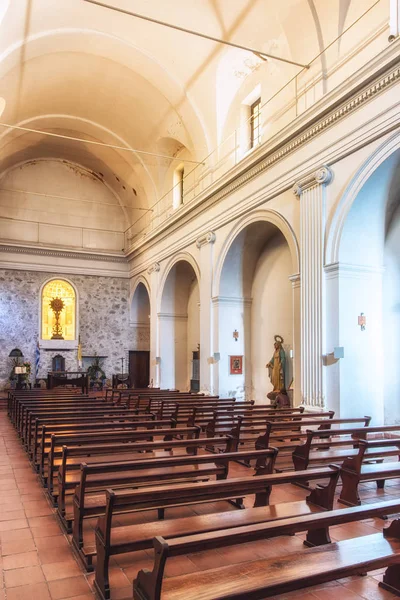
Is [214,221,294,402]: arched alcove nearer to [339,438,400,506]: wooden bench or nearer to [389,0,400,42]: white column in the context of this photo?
[389,0,400,42]: white column

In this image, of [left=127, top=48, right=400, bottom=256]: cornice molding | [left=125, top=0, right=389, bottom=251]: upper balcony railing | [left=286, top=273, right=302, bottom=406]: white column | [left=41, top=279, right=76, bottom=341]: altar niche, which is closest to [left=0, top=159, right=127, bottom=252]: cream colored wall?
[left=41, top=279, right=76, bottom=341]: altar niche

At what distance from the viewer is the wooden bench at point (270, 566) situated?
6.66 feet

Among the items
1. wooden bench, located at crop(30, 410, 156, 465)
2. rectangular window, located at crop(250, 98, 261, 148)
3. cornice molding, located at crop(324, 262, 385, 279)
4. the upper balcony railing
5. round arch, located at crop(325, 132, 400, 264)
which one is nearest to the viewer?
wooden bench, located at crop(30, 410, 156, 465)

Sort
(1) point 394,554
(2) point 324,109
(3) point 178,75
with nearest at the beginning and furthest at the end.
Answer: (1) point 394,554 < (2) point 324,109 < (3) point 178,75

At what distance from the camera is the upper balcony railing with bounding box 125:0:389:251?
809 centimetres

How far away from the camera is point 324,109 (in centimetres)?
886

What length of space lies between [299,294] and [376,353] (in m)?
1.87

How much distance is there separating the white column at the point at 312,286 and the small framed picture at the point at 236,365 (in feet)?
14.2

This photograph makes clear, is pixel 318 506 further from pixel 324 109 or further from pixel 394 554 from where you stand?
pixel 324 109

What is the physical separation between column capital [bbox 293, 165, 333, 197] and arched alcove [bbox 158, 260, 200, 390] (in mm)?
8177

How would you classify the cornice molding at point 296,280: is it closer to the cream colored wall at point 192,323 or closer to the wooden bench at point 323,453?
the wooden bench at point 323,453

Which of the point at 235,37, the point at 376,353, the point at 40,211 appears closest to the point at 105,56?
the point at 235,37

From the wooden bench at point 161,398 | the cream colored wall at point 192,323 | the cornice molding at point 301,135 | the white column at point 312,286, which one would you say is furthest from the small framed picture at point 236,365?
the cornice molding at point 301,135

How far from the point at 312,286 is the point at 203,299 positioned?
5.36 meters
